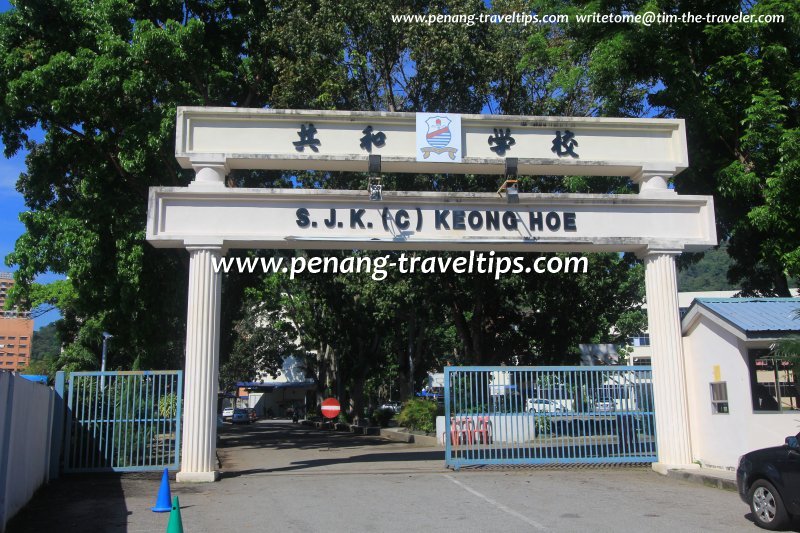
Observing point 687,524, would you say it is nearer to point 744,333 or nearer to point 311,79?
point 744,333

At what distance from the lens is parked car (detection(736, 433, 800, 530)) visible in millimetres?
8516

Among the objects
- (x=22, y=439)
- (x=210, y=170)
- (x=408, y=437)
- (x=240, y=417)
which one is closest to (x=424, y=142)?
(x=210, y=170)

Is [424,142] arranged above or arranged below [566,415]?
above

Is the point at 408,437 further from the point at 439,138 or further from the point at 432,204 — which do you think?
the point at 439,138

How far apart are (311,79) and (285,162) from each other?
7726 millimetres

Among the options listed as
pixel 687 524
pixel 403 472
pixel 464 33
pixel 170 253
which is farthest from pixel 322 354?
pixel 687 524

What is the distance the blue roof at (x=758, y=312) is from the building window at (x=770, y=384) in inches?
22.2

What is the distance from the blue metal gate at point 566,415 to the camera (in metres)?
15.0

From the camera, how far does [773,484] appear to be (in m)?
8.80

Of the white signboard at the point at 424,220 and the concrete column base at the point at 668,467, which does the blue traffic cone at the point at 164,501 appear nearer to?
the white signboard at the point at 424,220

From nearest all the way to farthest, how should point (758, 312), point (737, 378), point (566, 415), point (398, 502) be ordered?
point (398, 502), point (737, 378), point (758, 312), point (566, 415)

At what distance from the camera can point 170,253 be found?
21.0m

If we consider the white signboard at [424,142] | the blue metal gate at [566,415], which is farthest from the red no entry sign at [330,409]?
the white signboard at [424,142]

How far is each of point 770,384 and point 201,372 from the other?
10697mm
